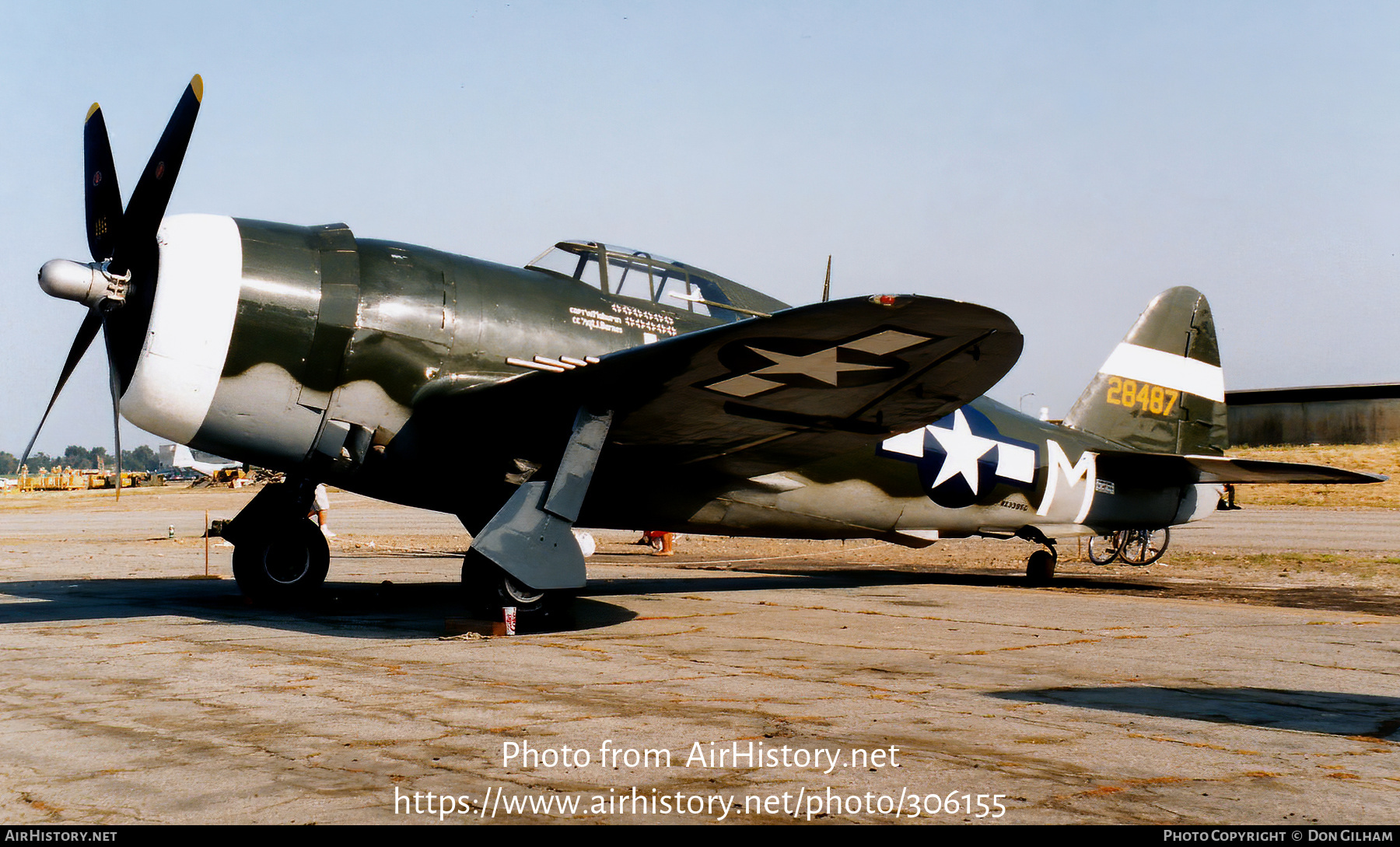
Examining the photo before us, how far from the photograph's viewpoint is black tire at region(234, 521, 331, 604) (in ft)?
27.9

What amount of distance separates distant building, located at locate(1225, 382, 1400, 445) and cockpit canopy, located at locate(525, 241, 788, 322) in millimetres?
38198

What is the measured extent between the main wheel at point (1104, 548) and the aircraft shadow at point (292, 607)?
372 inches

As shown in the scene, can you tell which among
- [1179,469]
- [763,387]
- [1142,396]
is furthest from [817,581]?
[763,387]

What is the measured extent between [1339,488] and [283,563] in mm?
29776

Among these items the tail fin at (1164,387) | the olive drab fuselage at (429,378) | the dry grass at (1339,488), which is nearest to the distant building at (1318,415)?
the dry grass at (1339,488)

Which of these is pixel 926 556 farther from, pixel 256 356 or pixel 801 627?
pixel 256 356

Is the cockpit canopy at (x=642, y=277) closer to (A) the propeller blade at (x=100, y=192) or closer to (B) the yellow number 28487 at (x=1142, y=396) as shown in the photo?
(A) the propeller blade at (x=100, y=192)

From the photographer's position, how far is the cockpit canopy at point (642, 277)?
8734 millimetres

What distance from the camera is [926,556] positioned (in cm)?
1719

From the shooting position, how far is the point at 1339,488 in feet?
95.7

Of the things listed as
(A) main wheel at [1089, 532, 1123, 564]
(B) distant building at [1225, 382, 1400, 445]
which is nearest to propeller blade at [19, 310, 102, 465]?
(A) main wheel at [1089, 532, 1123, 564]

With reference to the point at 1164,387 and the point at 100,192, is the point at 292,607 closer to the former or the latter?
the point at 100,192
